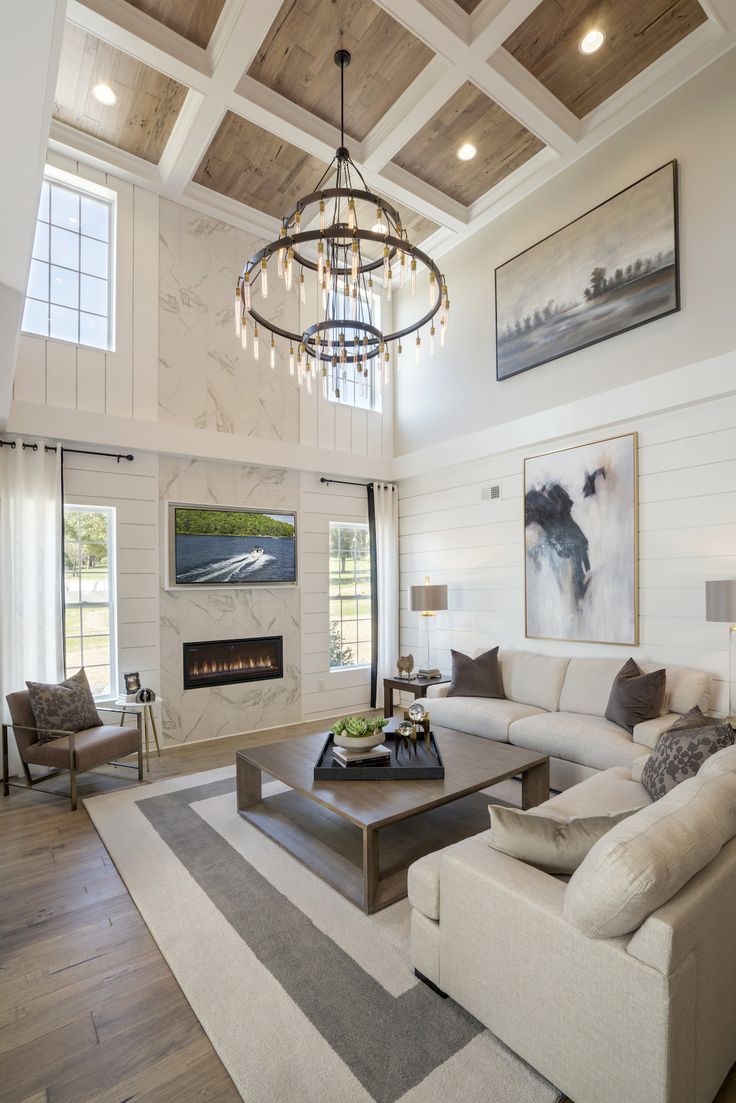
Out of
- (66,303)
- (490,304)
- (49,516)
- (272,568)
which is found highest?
(490,304)

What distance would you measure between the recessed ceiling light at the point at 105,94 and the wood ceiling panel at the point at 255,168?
758 mm

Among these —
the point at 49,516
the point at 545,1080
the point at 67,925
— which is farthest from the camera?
the point at 49,516

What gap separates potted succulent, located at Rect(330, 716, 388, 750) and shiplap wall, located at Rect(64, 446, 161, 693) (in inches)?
97.5

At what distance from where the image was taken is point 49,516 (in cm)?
450

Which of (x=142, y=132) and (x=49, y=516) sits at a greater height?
(x=142, y=132)

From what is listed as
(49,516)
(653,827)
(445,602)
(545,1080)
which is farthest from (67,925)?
(445,602)

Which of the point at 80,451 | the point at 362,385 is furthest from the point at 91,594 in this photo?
the point at 362,385

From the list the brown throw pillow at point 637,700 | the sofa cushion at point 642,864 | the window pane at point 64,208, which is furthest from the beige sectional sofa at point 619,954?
the window pane at point 64,208

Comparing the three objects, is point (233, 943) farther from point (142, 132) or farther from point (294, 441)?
point (142, 132)

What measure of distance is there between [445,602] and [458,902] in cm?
395

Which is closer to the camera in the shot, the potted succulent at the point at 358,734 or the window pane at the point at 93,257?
the potted succulent at the point at 358,734

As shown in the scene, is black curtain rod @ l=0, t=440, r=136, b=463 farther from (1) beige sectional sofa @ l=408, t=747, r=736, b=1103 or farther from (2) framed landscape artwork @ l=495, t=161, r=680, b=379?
(1) beige sectional sofa @ l=408, t=747, r=736, b=1103

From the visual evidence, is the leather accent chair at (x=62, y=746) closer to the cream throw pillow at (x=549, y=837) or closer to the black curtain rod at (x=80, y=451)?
the black curtain rod at (x=80, y=451)

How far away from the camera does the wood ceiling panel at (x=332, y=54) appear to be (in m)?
3.55
